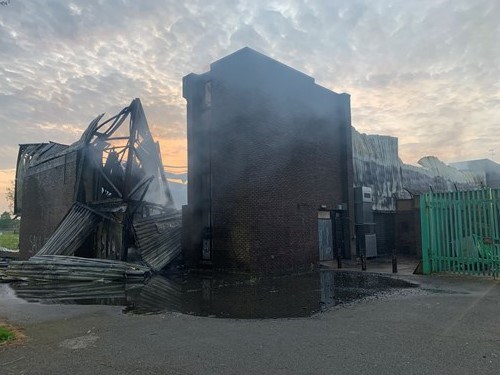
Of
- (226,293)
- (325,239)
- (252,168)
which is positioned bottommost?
(226,293)

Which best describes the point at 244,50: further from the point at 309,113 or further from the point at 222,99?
the point at 309,113

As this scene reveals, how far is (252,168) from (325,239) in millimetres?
4662

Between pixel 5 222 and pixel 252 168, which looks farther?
pixel 5 222

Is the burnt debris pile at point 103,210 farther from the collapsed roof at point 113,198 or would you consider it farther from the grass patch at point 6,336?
the grass patch at point 6,336

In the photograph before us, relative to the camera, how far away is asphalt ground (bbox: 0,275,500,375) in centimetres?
385

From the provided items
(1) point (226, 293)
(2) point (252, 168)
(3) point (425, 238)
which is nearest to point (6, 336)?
(1) point (226, 293)

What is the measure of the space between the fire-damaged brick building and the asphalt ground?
4.97 meters

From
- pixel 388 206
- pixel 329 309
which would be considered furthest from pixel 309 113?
pixel 329 309

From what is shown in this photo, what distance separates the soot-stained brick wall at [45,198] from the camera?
52.9 ft

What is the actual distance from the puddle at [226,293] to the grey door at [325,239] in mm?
2677

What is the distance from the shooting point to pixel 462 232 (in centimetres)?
977

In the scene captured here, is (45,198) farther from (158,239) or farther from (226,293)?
(226,293)

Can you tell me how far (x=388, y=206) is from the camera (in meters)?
17.6

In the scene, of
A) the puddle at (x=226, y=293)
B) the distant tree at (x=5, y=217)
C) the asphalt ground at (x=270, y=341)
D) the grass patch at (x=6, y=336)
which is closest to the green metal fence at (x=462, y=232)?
the puddle at (x=226, y=293)
